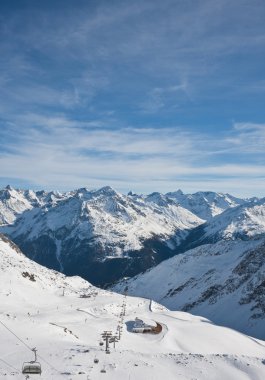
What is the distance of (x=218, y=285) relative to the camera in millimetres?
140500

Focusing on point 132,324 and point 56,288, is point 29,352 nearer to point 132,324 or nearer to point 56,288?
point 132,324

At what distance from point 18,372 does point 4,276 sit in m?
47.3

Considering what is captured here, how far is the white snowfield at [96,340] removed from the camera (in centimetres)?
3928

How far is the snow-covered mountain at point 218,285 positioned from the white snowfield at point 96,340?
29.2m

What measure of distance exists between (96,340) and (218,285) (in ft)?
301

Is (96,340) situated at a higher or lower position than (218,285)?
higher

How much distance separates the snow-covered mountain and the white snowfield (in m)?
29.2

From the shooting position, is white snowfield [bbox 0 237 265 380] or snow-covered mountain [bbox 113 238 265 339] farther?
snow-covered mountain [bbox 113 238 265 339]

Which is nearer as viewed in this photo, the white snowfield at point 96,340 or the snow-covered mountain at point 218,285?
the white snowfield at point 96,340

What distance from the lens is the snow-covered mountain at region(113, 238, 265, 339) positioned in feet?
369

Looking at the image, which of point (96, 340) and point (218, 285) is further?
point (218, 285)

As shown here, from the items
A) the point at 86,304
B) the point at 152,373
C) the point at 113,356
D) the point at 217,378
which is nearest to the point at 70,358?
the point at 113,356

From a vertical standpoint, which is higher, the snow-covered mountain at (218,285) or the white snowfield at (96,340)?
the white snowfield at (96,340)

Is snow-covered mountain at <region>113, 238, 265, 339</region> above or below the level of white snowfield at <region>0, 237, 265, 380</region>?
below
